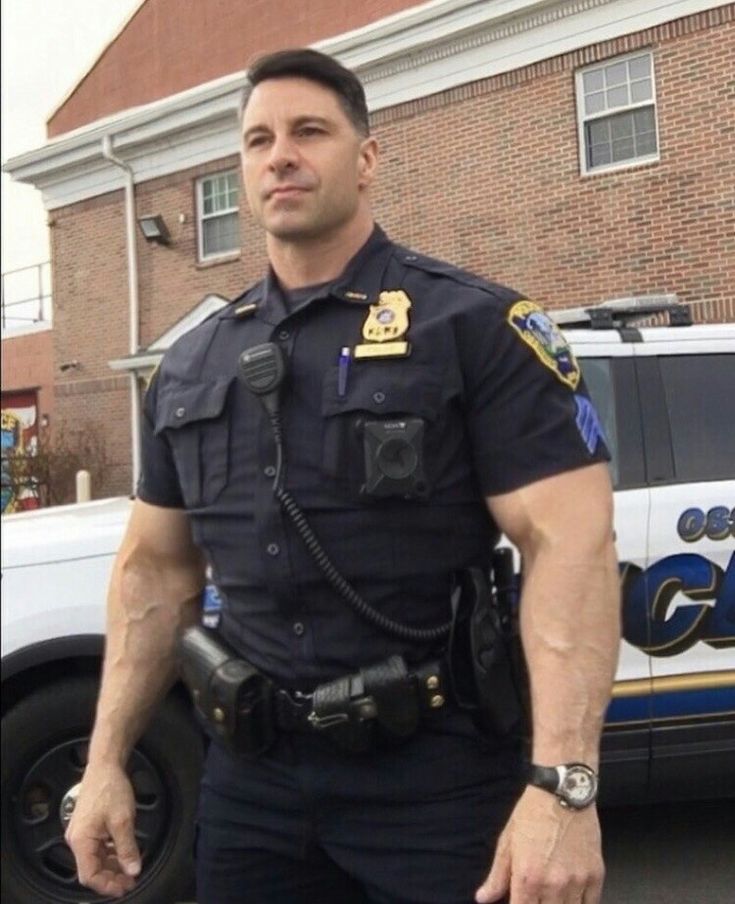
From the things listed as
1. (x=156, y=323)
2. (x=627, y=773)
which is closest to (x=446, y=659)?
(x=627, y=773)

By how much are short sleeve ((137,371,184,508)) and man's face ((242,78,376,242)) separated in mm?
365

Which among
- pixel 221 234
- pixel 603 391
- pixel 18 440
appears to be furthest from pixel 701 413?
pixel 18 440

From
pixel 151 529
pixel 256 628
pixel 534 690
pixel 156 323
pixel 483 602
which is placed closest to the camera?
pixel 534 690

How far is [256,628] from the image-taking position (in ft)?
5.62

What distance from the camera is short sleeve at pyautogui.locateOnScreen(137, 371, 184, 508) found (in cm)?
186

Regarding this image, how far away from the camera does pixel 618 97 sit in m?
4.97

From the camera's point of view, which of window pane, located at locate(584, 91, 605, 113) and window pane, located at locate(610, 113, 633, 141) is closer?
window pane, located at locate(610, 113, 633, 141)

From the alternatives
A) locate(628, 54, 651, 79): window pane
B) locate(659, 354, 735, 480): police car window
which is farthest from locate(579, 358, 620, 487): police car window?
locate(628, 54, 651, 79): window pane

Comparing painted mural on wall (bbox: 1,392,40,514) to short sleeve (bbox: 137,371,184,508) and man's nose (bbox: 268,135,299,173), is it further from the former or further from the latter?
man's nose (bbox: 268,135,299,173)

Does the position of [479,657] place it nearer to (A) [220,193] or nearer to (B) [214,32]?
(B) [214,32]

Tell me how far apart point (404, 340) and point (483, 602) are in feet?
1.24

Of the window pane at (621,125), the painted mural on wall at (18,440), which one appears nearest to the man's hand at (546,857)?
the window pane at (621,125)

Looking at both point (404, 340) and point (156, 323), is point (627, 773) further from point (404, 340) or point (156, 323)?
point (156, 323)

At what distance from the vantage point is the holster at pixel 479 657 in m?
1.60
